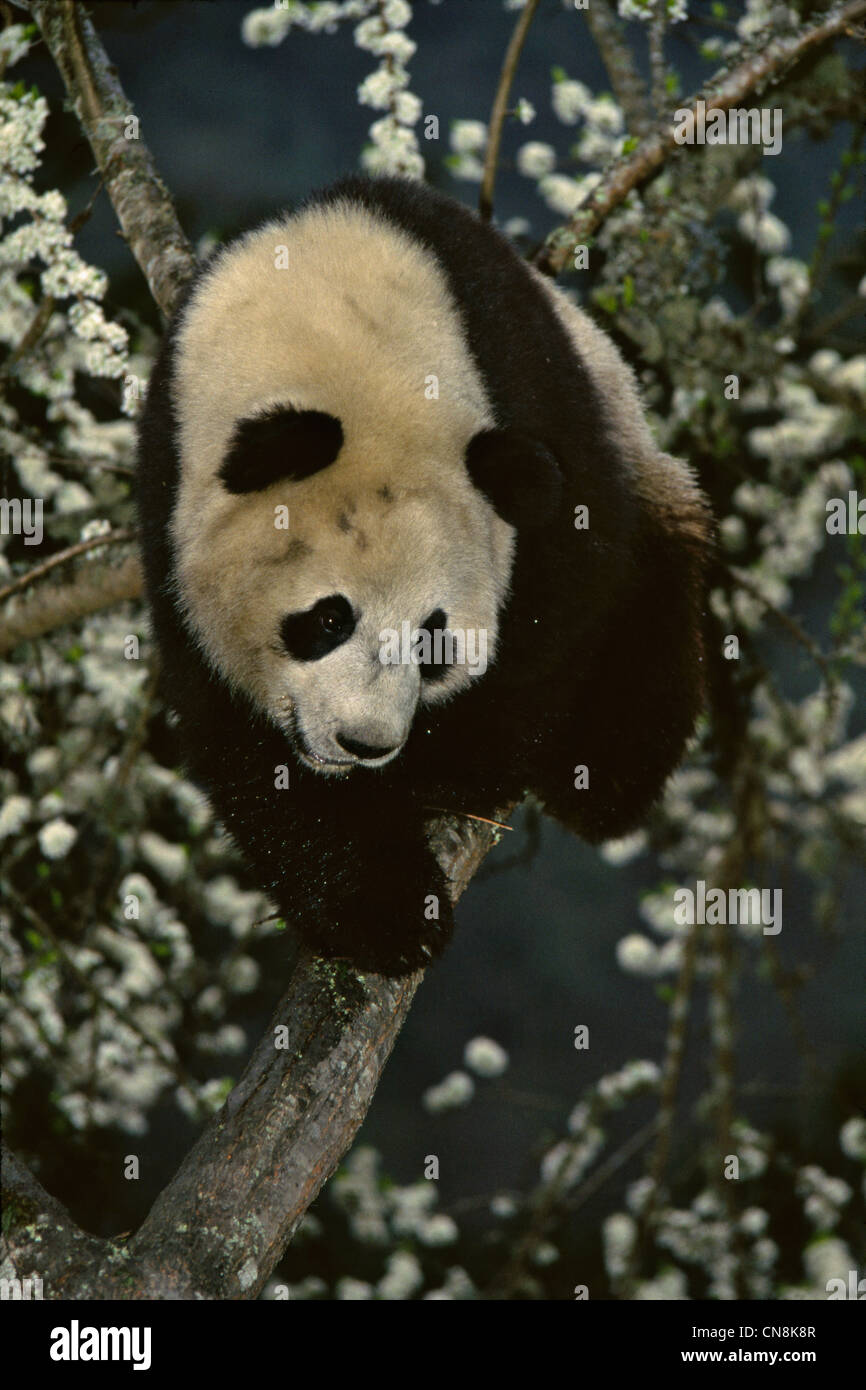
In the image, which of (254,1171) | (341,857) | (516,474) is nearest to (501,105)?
(516,474)

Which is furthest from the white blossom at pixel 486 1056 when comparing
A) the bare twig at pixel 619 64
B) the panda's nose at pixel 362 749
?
the bare twig at pixel 619 64

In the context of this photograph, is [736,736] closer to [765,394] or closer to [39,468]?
[765,394]

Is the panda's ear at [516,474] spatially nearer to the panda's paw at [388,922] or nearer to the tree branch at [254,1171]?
the panda's paw at [388,922]

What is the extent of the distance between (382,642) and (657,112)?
9.40 ft

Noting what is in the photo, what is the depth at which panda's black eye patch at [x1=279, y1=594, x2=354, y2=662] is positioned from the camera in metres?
2.62

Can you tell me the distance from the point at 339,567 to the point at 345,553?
0.03 m

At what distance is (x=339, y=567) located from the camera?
8.42 ft

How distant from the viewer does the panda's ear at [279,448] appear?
97.6 inches

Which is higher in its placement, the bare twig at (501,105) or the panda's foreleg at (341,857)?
the bare twig at (501,105)

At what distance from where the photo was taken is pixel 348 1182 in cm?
558

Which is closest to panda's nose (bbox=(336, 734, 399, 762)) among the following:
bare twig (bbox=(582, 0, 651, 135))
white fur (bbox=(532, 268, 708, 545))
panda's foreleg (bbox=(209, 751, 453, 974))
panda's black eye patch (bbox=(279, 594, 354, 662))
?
panda's black eye patch (bbox=(279, 594, 354, 662))
